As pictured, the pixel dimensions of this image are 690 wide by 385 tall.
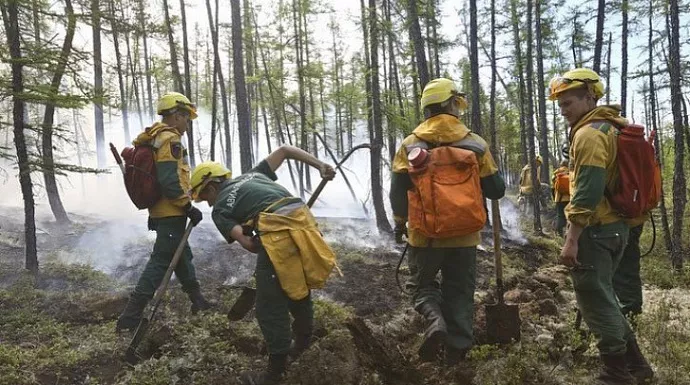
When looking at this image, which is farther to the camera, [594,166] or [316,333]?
[316,333]

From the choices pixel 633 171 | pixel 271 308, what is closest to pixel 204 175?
pixel 271 308

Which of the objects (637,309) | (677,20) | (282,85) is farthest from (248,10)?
(637,309)

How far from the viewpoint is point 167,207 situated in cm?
504

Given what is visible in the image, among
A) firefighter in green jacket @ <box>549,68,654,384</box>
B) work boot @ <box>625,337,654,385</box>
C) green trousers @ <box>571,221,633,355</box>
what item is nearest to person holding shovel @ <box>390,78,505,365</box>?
firefighter in green jacket @ <box>549,68,654,384</box>

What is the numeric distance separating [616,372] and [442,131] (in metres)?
2.23

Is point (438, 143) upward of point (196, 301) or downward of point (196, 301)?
upward

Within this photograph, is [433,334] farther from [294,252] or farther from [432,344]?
[294,252]

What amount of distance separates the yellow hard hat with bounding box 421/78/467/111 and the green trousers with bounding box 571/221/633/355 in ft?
4.86

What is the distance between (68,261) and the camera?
8.31 m

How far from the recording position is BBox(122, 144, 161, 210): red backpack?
16.1 ft

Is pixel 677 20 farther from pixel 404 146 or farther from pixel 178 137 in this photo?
pixel 178 137

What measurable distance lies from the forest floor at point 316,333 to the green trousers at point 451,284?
37 cm

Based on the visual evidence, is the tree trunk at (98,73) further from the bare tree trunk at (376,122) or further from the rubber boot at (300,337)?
the bare tree trunk at (376,122)

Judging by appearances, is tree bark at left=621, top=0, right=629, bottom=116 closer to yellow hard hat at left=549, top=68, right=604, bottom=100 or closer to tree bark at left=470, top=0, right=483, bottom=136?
tree bark at left=470, top=0, right=483, bottom=136
